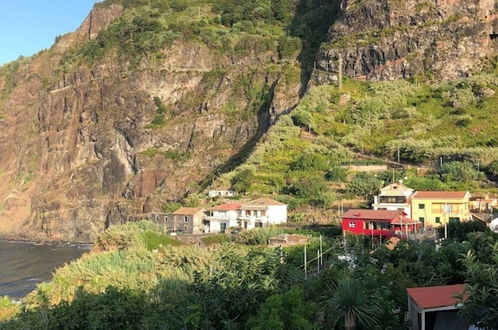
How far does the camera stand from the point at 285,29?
341 ft

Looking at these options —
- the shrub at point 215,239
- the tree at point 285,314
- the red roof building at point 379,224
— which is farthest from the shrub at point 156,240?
the tree at point 285,314

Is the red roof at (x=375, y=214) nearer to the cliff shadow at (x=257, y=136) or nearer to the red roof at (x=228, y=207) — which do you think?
the red roof at (x=228, y=207)

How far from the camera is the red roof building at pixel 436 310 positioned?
1492 cm

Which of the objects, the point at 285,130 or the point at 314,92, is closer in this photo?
the point at 285,130

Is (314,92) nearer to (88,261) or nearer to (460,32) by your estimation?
(460,32)

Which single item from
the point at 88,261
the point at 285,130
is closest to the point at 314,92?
the point at 285,130

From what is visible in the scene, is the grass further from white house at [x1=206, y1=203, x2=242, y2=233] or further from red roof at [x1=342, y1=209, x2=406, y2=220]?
red roof at [x1=342, y1=209, x2=406, y2=220]

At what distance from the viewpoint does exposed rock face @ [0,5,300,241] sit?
9050 centimetres

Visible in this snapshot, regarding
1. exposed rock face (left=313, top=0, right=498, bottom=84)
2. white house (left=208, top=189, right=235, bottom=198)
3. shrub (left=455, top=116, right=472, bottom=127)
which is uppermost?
exposed rock face (left=313, top=0, right=498, bottom=84)

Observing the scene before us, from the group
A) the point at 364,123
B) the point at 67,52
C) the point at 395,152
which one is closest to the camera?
the point at 395,152

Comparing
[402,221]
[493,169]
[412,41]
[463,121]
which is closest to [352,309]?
[402,221]

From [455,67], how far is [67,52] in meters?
93.6

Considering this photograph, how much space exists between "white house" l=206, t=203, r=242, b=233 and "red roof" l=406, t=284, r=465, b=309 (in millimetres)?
33322

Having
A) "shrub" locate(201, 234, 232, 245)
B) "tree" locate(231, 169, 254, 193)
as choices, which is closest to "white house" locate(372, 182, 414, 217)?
"shrub" locate(201, 234, 232, 245)
